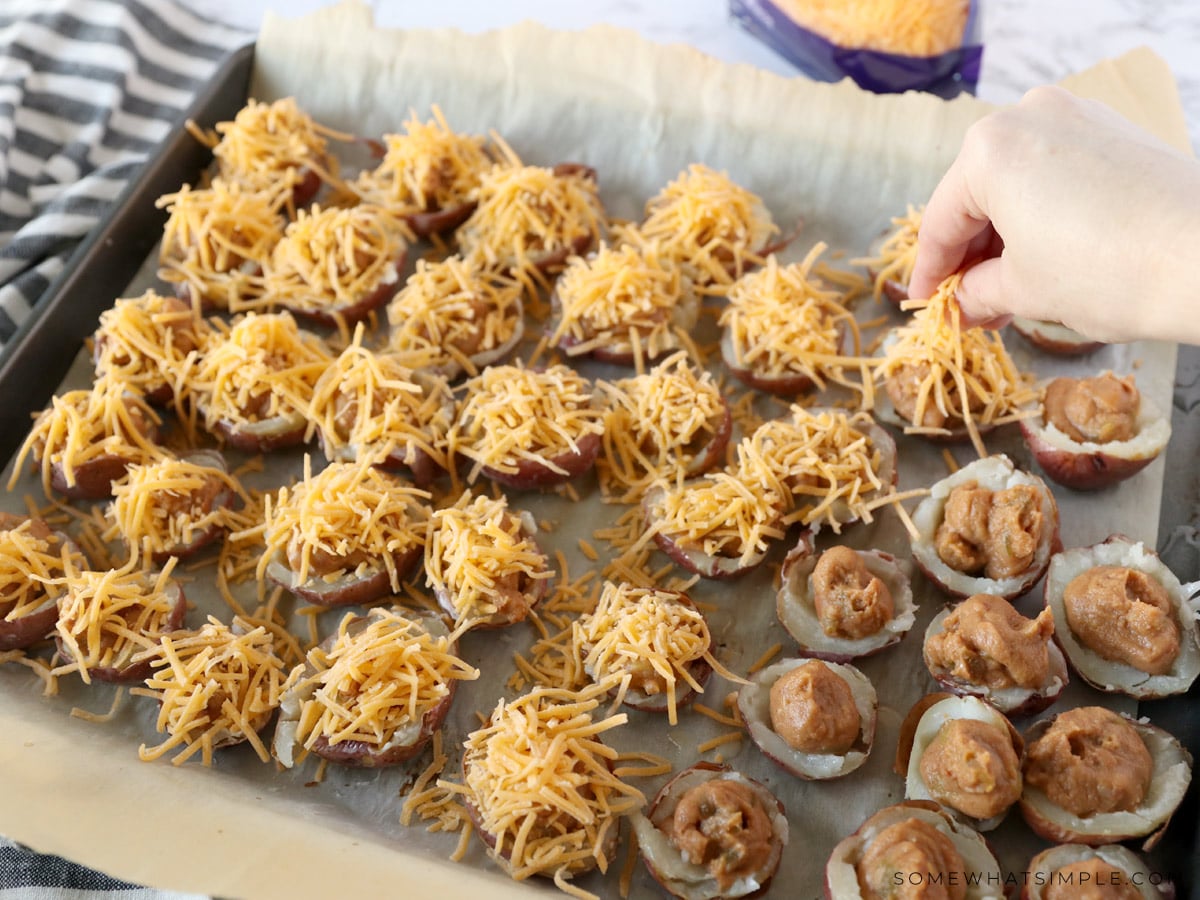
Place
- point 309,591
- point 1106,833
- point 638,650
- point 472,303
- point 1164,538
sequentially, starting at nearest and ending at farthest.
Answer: point 1106,833 < point 638,650 < point 309,591 < point 1164,538 < point 472,303

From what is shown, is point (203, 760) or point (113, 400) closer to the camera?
point (203, 760)

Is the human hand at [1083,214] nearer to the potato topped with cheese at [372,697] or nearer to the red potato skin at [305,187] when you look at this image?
the potato topped with cheese at [372,697]

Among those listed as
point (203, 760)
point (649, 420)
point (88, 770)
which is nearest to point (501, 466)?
point (649, 420)

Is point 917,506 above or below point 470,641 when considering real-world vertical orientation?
above

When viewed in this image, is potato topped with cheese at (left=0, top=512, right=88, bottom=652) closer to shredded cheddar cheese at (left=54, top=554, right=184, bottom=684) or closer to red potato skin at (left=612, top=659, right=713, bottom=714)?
shredded cheddar cheese at (left=54, top=554, right=184, bottom=684)

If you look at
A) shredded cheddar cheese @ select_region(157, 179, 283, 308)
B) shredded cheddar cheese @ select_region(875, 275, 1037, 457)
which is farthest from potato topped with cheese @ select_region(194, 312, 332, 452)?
shredded cheddar cheese @ select_region(875, 275, 1037, 457)

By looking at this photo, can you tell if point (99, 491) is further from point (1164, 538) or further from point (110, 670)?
point (1164, 538)
